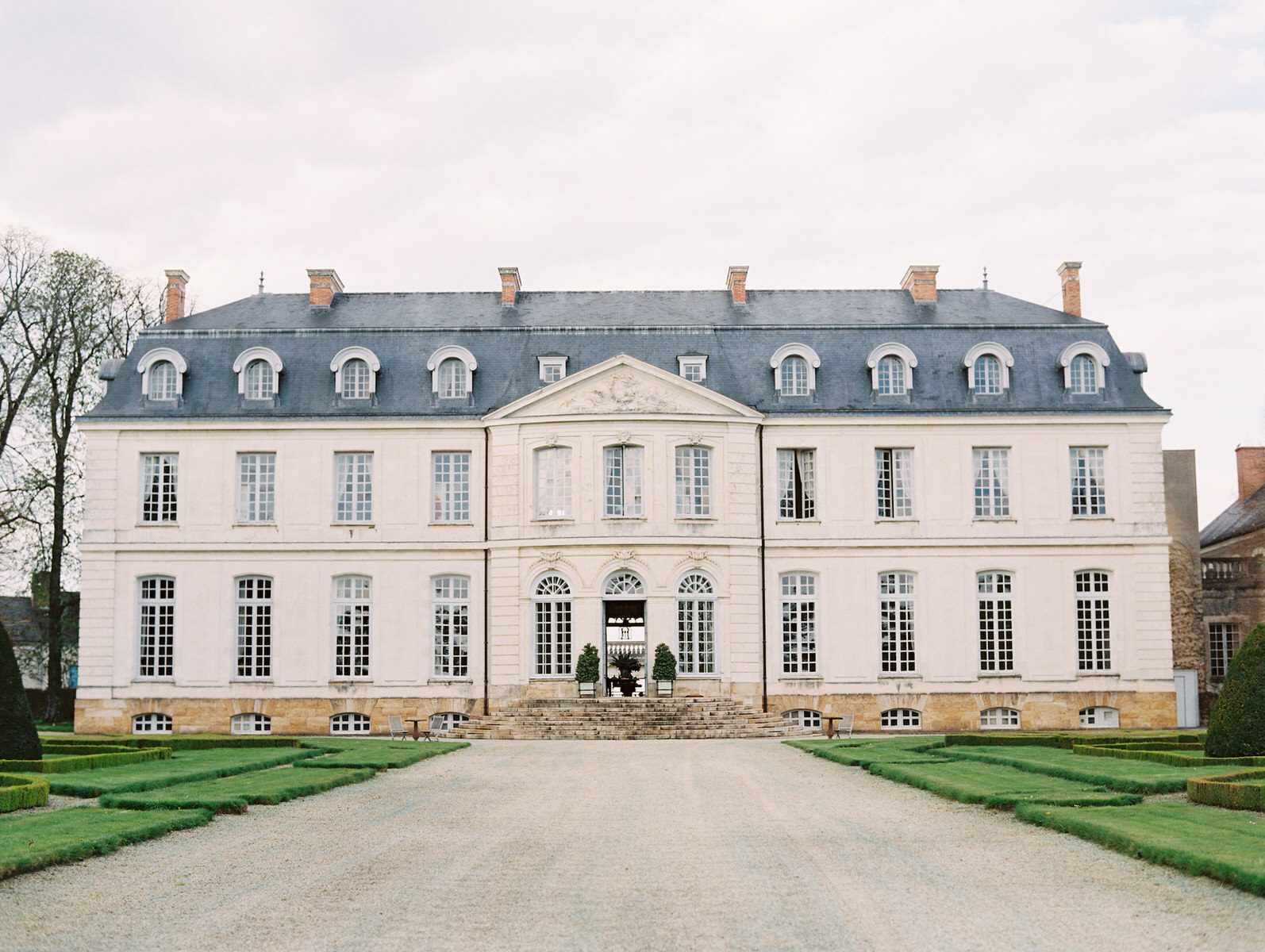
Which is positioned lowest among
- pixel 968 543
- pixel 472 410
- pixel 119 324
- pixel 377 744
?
pixel 377 744

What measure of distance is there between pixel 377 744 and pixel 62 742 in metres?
6.16

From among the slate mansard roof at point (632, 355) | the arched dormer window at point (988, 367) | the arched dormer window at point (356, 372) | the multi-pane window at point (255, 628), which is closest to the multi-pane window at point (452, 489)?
the slate mansard roof at point (632, 355)

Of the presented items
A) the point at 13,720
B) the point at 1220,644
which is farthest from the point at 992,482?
the point at 13,720

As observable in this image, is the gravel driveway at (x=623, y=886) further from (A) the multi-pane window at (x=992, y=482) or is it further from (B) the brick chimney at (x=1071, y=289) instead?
(B) the brick chimney at (x=1071, y=289)

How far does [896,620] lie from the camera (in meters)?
35.7

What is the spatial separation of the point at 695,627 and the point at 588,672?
310cm

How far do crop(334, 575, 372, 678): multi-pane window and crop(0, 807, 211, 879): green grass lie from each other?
1992cm

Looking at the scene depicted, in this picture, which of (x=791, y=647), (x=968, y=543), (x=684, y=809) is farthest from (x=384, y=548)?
(x=684, y=809)

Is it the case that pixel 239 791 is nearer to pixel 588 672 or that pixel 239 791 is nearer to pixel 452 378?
pixel 588 672

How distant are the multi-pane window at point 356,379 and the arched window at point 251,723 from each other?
872cm

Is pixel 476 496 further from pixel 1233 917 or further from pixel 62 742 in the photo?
pixel 1233 917

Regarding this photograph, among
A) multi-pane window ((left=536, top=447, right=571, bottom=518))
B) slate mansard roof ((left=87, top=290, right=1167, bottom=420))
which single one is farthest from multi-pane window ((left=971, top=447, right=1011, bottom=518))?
multi-pane window ((left=536, top=447, right=571, bottom=518))

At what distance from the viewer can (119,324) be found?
139 feet

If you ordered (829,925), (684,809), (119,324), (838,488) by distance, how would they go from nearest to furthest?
(829,925) < (684,809) < (838,488) < (119,324)
